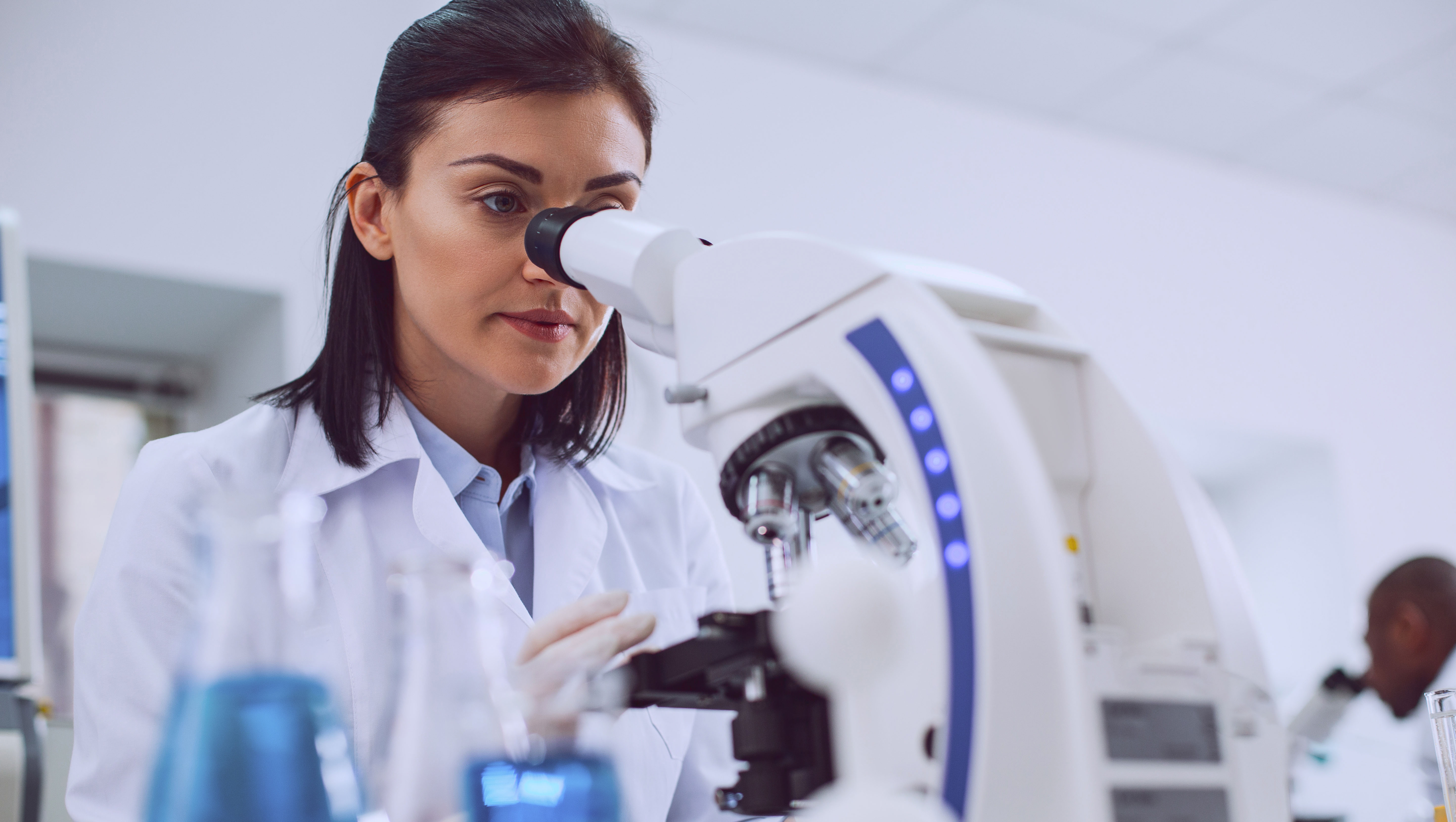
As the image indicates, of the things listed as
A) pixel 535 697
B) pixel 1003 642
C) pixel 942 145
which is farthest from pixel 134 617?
pixel 942 145

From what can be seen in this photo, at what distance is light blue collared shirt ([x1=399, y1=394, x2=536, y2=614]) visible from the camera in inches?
52.6

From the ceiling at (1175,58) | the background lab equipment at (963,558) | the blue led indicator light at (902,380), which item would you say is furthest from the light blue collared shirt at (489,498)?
the ceiling at (1175,58)

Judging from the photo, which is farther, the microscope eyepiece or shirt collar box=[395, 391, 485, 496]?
shirt collar box=[395, 391, 485, 496]

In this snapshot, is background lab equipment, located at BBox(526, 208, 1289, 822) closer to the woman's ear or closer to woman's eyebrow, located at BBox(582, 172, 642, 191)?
woman's eyebrow, located at BBox(582, 172, 642, 191)

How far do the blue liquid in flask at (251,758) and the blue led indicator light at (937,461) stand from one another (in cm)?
29

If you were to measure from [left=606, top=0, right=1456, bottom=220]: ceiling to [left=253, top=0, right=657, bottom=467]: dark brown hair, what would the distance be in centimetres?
203

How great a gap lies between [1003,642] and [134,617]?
0.73 meters

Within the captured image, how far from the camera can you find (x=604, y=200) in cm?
117

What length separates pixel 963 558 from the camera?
21.8 inches

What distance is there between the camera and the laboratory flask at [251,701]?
0.43 meters

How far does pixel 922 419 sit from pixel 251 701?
12.7 inches

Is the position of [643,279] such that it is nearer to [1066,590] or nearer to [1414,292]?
[1066,590]

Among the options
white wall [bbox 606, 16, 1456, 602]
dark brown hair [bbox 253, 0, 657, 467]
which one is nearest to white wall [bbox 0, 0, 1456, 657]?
white wall [bbox 606, 16, 1456, 602]

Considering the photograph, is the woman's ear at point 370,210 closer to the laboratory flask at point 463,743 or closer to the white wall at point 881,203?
A: the laboratory flask at point 463,743
